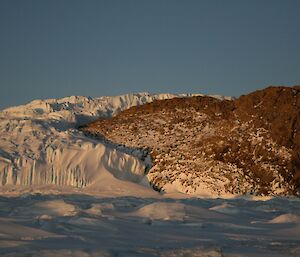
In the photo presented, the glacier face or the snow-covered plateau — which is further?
the glacier face

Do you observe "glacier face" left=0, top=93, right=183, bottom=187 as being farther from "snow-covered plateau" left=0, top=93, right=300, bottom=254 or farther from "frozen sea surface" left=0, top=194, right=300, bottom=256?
"frozen sea surface" left=0, top=194, right=300, bottom=256

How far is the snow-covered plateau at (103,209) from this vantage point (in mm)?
4828

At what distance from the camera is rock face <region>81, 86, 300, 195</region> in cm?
1378

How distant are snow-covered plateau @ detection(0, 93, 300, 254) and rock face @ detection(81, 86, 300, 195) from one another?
66 centimetres

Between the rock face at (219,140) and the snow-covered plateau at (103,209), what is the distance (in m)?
0.66

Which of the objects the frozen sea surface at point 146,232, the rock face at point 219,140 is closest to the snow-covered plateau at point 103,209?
the frozen sea surface at point 146,232

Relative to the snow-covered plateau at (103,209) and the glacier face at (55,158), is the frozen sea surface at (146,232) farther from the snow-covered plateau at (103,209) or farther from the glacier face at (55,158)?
the glacier face at (55,158)

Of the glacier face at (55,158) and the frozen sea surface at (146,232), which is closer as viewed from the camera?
the frozen sea surface at (146,232)

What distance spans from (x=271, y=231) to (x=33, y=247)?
3926mm

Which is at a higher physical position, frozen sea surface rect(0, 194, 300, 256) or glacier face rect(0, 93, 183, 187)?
glacier face rect(0, 93, 183, 187)

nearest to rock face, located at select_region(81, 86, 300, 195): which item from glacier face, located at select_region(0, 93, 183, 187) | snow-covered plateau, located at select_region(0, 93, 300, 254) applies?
snow-covered plateau, located at select_region(0, 93, 300, 254)

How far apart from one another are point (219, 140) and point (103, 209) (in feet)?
26.9

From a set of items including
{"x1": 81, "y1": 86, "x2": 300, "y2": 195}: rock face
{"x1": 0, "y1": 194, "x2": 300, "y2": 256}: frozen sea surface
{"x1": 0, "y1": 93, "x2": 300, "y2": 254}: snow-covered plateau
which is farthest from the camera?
{"x1": 81, "y1": 86, "x2": 300, "y2": 195}: rock face

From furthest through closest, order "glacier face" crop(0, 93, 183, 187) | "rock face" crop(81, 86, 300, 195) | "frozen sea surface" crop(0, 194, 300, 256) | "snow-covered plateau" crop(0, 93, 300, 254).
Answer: "glacier face" crop(0, 93, 183, 187) < "rock face" crop(81, 86, 300, 195) < "snow-covered plateau" crop(0, 93, 300, 254) < "frozen sea surface" crop(0, 194, 300, 256)
